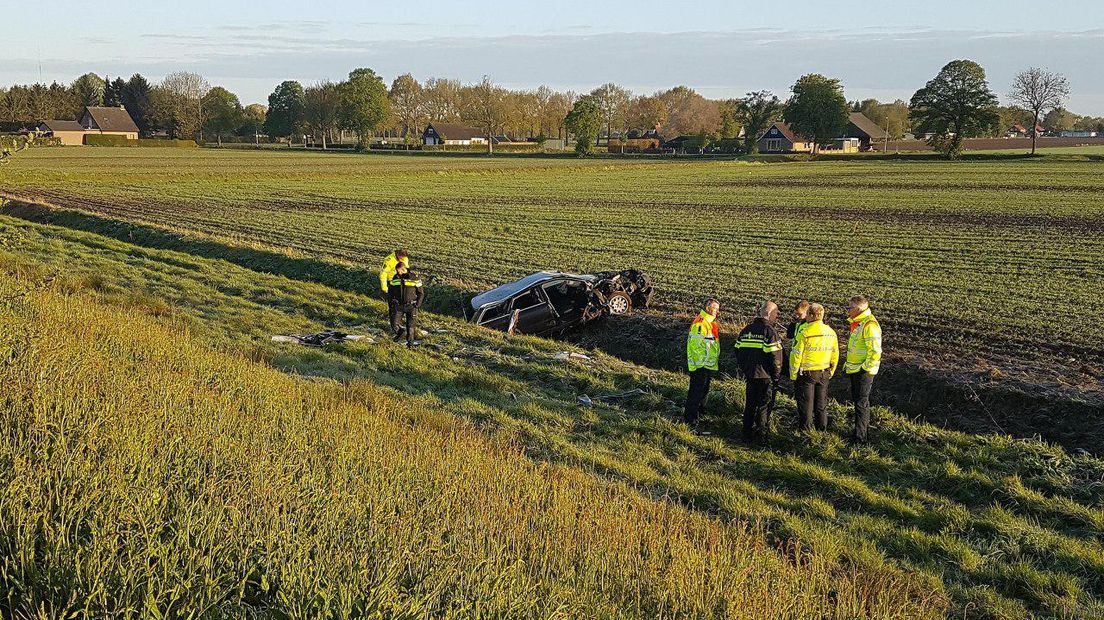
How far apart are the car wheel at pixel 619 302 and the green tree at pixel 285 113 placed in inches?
5614

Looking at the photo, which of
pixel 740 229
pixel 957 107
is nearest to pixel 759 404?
pixel 740 229

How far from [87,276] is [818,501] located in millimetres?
17228

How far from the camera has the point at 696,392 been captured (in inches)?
426

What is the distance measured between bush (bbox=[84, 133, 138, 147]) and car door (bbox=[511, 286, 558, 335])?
411ft

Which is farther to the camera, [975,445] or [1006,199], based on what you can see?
[1006,199]

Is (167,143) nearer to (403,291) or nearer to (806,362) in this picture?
(403,291)

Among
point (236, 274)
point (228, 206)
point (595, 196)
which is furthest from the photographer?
point (595, 196)

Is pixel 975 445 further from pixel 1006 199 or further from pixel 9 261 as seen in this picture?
pixel 1006 199

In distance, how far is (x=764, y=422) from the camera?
34.0ft

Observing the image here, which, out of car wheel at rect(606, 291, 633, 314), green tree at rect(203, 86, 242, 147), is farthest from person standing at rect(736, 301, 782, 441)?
green tree at rect(203, 86, 242, 147)

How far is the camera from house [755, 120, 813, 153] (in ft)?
419

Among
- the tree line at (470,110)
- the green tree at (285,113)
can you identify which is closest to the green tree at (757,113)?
the tree line at (470,110)

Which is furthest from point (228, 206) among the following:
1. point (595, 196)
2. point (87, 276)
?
point (87, 276)

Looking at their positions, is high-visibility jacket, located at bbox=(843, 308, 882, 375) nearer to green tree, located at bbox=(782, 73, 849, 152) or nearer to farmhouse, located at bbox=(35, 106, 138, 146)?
green tree, located at bbox=(782, 73, 849, 152)
